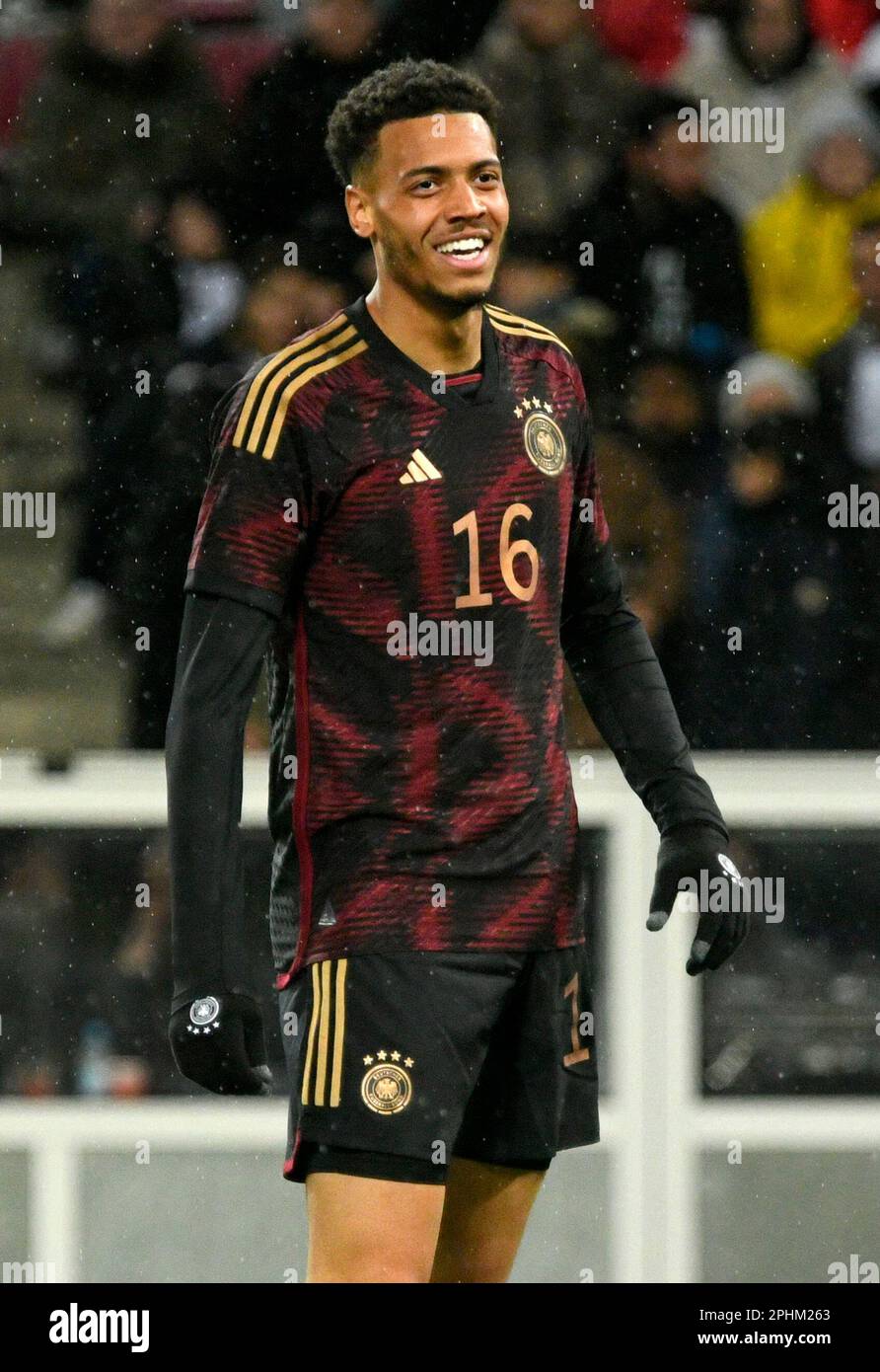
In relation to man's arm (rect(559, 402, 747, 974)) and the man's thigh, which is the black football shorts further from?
man's arm (rect(559, 402, 747, 974))

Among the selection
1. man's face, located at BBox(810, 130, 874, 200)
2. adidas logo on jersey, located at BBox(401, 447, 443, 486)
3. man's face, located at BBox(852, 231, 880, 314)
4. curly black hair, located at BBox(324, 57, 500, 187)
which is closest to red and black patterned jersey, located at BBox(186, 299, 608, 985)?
adidas logo on jersey, located at BBox(401, 447, 443, 486)

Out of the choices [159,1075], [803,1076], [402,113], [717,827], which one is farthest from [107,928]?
[402,113]

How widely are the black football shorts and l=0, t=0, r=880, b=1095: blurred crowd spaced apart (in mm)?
1799

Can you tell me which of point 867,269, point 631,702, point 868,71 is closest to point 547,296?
point 867,269

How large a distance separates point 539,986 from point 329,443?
675 mm

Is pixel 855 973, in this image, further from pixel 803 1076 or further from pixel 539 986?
pixel 539 986

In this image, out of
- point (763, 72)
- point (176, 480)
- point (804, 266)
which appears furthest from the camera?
point (763, 72)

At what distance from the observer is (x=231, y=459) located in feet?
9.10

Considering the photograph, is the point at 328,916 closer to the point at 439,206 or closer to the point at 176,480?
the point at 439,206

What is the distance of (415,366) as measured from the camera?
2863 mm

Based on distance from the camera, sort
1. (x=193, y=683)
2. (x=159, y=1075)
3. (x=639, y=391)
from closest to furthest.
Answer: (x=193, y=683), (x=159, y=1075), (x=639, y=391)

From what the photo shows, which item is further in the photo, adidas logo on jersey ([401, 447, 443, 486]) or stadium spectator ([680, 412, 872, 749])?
stadium spectator ([680, 412, 872, 749])

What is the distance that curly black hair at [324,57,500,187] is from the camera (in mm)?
2865

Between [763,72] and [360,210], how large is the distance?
252 cm
